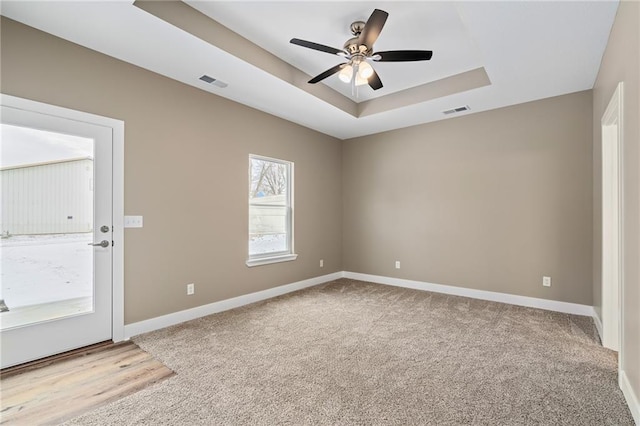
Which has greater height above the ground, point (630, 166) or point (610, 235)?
point (630, 166)

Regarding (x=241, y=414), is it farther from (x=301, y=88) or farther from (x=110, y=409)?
(x=301, y=88)

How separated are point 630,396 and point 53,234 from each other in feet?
Answer: 14.3

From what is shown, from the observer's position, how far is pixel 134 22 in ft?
8.00

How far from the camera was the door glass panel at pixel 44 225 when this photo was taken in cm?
240

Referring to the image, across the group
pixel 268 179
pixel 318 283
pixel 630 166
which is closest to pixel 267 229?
pixel 268 179

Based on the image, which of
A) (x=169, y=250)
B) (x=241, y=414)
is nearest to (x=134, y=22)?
(x=169, y=250)

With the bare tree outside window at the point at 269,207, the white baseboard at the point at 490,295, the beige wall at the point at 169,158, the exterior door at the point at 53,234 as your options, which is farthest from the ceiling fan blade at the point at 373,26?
the white baseboard at the point at 490,295

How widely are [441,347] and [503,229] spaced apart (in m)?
2.30

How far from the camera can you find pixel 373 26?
2.38m

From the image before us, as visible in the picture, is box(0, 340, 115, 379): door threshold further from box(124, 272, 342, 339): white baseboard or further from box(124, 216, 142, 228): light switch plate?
box(124, 216, 142, 228): light switch plate

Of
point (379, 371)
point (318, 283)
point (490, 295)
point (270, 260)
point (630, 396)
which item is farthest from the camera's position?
point (318, 283)

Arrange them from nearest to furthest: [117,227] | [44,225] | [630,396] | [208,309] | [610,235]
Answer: [630,396] → [44,225] → [610,235] → [117,227] → [208,309]

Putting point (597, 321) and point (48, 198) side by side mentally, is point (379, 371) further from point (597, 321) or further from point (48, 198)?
point (48, 198)

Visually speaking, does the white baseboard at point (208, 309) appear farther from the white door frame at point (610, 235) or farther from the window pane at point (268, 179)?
the white door frame at point (610, 235)
